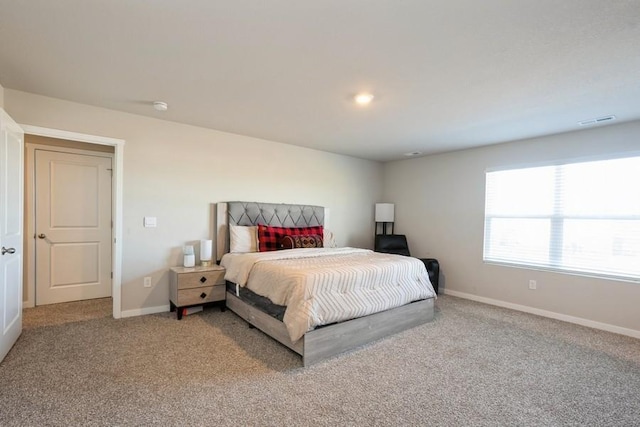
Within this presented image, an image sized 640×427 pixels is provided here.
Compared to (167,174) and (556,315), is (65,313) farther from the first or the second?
(556,315)

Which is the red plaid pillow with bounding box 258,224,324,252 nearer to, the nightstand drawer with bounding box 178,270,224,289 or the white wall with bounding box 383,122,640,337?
the nightstand drawer with bounding box 178,270,224,289

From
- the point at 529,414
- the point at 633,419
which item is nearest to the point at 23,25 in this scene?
the point at 529,414

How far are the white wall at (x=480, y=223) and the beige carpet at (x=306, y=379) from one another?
491mm

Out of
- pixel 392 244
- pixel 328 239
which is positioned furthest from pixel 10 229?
pixel 392 244

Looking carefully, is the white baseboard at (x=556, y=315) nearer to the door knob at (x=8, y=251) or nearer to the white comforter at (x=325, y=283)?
the white comforter at (x=325, y=283)

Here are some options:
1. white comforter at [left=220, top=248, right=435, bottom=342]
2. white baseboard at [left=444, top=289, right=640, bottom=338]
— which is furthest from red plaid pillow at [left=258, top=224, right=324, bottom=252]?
white baseboard at [left=444, top=289, right=640, bottom=338]

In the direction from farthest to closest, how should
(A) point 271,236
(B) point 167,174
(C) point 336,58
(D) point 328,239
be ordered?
1. (D) point 328,239
2. (A) point 271,236
3. (B) point 167,174
4. (C) point 336,58

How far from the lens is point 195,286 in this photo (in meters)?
3.57

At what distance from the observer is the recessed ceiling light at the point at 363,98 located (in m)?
2.84

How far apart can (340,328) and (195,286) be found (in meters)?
1.87

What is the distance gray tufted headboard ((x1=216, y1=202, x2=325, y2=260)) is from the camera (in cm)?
416

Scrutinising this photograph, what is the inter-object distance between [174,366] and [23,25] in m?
2.57

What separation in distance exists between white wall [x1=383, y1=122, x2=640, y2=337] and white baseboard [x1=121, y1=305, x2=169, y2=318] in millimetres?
4208

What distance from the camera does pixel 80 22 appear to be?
184cm
